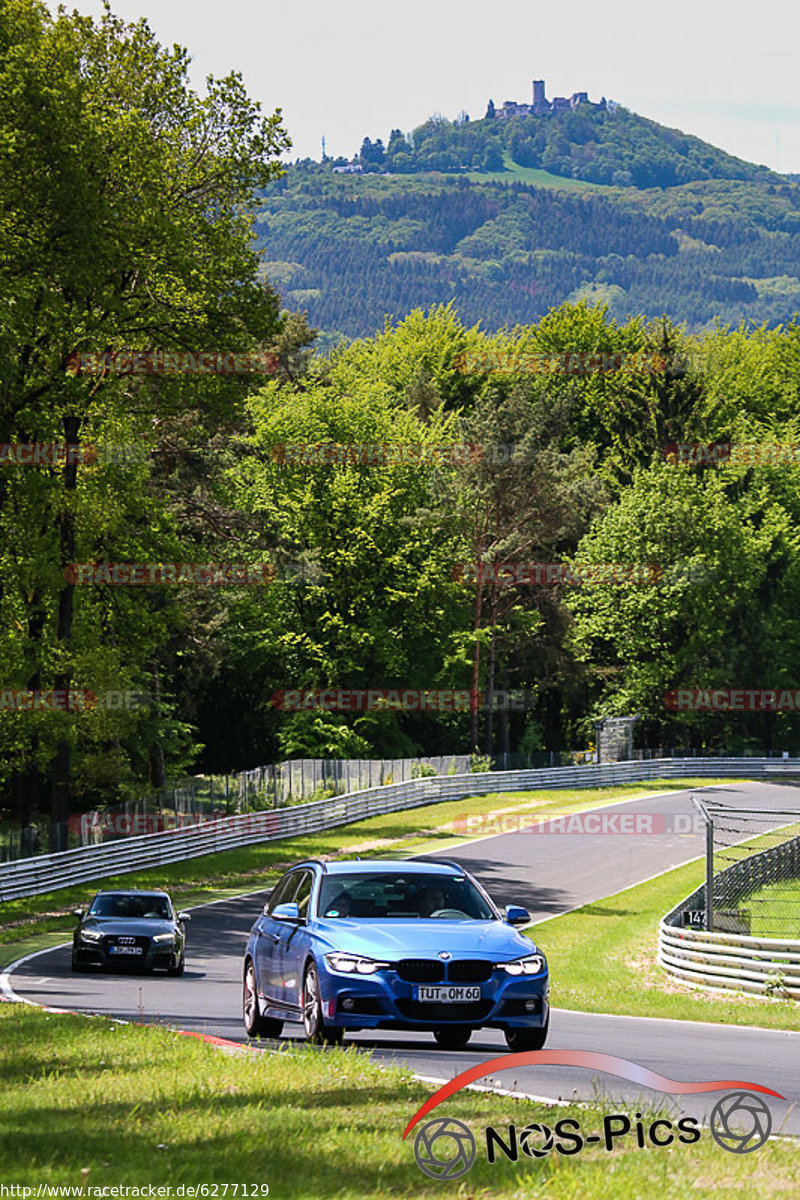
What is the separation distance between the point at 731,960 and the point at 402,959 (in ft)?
47.1

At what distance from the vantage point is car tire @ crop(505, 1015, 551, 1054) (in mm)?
11797

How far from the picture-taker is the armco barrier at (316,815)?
1447 inches

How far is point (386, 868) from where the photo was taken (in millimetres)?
13125

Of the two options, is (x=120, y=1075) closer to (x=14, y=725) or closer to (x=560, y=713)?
(x=14, y=725)

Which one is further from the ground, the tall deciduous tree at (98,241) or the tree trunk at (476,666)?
the tall deciduous tree at (98,241)

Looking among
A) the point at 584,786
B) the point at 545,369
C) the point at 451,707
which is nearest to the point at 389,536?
the point at 451,707

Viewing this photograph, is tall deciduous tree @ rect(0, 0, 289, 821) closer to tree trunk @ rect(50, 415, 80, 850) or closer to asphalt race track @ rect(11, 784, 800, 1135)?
tree trunk @ rect(50, 415, 80, 850)

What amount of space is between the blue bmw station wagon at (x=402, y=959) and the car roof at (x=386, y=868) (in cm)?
1

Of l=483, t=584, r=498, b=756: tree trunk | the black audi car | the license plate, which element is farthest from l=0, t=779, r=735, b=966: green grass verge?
the license plate

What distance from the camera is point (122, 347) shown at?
36.8m

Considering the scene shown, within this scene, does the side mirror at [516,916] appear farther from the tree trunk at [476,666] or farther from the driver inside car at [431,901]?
the tree trunk at [476,666]

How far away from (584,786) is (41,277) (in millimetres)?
41738

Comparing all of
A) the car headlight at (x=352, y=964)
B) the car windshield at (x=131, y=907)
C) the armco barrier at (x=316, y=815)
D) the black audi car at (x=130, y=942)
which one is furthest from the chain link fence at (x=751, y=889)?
the armco barrier at (x=316, y=815)

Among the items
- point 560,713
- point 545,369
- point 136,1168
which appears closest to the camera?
point 136,1168
